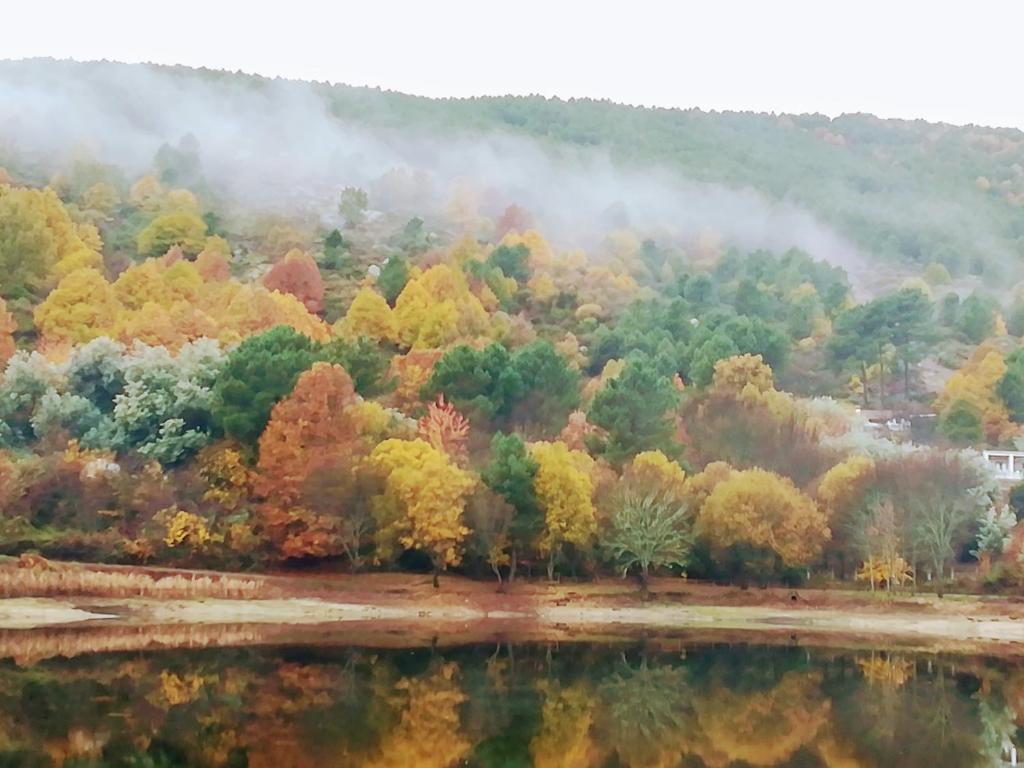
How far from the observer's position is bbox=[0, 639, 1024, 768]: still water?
79.2 feet

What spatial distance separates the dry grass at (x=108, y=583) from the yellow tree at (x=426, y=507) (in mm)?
5734

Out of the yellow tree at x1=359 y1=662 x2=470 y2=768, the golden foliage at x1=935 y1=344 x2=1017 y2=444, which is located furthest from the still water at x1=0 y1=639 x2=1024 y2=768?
the golden foliage at x1=935 y1=344 x2=1017 y2=444

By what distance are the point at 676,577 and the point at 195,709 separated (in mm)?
32266

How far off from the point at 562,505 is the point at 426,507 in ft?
18.1

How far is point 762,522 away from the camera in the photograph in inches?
2148

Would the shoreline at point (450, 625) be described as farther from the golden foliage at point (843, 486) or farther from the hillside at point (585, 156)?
the hillside at point (585, 156)

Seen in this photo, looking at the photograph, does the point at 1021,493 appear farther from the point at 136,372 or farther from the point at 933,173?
the point at 933,173

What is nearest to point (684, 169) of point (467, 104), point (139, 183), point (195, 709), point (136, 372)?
point (467, 104)

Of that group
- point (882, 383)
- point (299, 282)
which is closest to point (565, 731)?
point (882, 383)

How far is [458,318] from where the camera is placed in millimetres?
95625

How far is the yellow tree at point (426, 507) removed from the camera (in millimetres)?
53844

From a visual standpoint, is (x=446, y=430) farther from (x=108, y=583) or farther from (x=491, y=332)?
(x=491, y=332)

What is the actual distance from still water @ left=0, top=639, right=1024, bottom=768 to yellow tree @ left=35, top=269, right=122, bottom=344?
4761cm

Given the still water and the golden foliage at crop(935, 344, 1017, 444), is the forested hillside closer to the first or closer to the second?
the golden foliage at crop(935, 344, 1017, 444)
